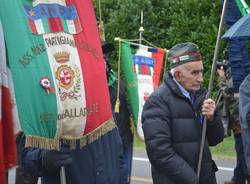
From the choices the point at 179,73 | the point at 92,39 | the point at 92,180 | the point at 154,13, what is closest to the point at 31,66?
the point at 92,39

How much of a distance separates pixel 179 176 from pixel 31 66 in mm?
1401

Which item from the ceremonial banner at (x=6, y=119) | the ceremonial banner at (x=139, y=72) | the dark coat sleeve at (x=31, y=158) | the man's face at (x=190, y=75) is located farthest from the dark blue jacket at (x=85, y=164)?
the ceremonial banner at (x=139, y=72)

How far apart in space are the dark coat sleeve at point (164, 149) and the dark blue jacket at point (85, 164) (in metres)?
0.42

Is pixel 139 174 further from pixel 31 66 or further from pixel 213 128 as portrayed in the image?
pixel 31 66

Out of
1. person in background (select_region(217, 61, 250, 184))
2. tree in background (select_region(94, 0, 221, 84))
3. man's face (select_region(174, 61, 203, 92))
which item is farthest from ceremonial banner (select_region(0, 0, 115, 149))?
tree in background (select_region(94, 0, 221, 84))

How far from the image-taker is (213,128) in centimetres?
438

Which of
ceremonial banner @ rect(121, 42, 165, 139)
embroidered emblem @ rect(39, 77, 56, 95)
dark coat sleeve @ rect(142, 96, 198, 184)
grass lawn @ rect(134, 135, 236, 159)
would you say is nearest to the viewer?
embroidered emblem @ rect(39, 77, 56, 95)

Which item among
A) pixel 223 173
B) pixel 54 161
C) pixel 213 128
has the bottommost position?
pixel 223 173

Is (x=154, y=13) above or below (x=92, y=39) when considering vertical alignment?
below

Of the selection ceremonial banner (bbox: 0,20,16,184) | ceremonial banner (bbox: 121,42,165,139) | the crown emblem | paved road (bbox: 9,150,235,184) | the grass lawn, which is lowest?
the grass lawn

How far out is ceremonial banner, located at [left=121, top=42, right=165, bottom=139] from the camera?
22.0 ft

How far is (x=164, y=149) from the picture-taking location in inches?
161

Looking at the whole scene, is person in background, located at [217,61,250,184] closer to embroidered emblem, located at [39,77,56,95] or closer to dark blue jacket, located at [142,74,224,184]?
dark blue jacket, located at [142,74,224,184]

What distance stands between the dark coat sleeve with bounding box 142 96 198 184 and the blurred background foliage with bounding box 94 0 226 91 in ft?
31.1
